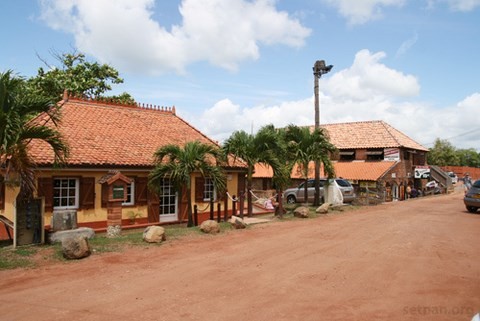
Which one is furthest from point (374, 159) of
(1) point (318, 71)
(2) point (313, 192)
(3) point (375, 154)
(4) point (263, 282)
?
(4) point (263, 282)

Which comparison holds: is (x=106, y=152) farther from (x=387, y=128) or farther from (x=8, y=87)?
(x=387, y=128)

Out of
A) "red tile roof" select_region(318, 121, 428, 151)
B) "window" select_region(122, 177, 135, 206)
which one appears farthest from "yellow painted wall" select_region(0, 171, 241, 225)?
"red tile roof" select_region(318, 121, 428, 151)

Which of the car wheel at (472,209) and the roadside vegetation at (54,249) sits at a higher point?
the car wheel at (472,209)

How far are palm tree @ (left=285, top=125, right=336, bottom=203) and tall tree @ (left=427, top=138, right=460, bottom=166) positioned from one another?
52.2m

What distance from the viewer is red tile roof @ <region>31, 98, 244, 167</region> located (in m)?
13.2

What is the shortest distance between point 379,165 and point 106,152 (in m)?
23.1

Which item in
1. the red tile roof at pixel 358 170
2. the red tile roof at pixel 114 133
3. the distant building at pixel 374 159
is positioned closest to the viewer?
the red tile roof at pixel 114 133

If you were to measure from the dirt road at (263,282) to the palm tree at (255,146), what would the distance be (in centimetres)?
515

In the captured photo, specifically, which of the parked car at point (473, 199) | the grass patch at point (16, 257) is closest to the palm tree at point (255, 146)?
the grass patch at point (16, 257)

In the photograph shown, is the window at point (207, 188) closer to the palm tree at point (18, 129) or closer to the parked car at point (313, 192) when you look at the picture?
the palm tree at point (18, 129)

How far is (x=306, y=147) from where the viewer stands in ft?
62.8

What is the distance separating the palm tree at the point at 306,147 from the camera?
18.8 metres

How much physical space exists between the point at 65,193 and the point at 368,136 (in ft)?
89.2

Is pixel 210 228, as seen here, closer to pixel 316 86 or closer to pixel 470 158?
pixel 316 86
